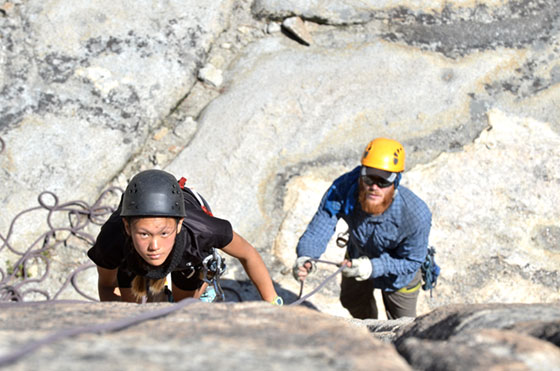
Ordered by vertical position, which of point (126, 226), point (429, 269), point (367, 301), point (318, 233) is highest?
point (126, 226)

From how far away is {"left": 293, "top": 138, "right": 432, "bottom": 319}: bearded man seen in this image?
11.8ft

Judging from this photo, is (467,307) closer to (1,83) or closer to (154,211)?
(154,211)

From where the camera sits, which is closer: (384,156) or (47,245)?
(384,156)

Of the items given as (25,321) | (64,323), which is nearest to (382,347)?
(64,323)

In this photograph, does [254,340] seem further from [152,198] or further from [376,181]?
[376,181]

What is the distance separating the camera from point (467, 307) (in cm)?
257

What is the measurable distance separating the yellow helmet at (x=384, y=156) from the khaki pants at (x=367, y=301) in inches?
45.0

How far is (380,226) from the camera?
3.73 metres

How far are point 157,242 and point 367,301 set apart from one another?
2.45m

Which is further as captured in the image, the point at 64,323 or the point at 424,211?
the point at 424,211

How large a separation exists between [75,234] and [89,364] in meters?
4.40

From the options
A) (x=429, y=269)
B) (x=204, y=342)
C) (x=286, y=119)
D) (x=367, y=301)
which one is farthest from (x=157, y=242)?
(x=286, y=119)

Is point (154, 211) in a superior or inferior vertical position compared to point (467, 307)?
superior

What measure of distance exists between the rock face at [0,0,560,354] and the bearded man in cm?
121
